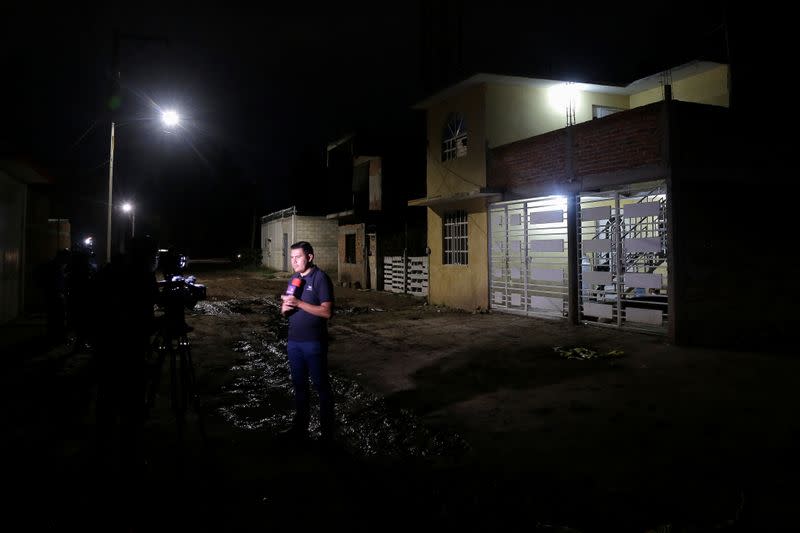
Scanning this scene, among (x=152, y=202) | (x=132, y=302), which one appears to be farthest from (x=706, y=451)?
(x=152, y=202)

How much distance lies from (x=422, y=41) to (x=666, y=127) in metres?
10.9

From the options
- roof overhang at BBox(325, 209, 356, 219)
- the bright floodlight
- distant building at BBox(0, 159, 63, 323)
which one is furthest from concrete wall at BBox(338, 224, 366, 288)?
distant building at BBox(0, 159, 63, 323)

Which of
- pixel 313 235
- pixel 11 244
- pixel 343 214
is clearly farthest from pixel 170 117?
pixel 313 235

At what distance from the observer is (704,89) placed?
45.2 feet

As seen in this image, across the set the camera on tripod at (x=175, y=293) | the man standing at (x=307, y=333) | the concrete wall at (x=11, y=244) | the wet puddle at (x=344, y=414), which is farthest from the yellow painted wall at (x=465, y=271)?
the concrete wall at (x=11, y=244)

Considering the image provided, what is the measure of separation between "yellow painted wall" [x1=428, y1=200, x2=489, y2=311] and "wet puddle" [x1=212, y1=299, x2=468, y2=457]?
7.22 meters

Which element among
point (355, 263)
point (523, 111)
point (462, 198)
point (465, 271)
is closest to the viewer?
point (462, 198)

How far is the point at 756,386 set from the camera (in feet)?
22.1

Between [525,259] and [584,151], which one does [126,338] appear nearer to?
[584,151]

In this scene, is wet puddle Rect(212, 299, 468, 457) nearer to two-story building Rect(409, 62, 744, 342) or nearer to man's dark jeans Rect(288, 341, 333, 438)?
man's dark jeans Rect(288, 341, 333, 438)

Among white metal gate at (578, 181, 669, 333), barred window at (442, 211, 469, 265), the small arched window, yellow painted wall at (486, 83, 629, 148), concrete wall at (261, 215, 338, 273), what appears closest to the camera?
white metal gate at (578, 181, 669, 333)

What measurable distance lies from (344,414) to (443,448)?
146 centimetres

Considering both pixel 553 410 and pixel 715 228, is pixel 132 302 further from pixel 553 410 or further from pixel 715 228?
pixel 715 228

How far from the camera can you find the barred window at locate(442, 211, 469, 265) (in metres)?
15.2
